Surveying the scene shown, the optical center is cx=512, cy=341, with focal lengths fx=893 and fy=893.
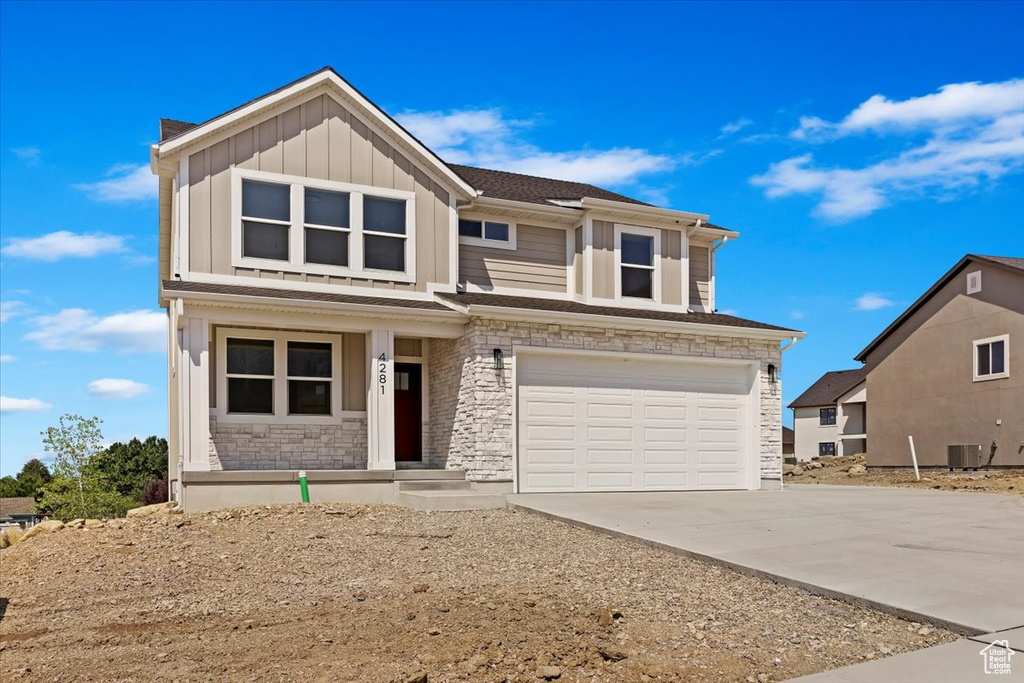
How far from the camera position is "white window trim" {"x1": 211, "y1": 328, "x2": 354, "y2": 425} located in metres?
15.2

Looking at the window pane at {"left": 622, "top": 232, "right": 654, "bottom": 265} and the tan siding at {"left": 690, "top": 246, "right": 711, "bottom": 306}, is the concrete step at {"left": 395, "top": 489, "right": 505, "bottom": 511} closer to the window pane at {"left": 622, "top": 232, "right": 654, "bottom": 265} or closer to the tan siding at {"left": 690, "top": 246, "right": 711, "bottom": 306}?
the window pane at {"left": 622, "top": 232, "right": 654, "bottom": 265}

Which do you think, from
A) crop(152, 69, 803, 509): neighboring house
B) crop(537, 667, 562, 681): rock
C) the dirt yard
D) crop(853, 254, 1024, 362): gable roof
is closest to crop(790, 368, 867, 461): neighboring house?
the dirt yard

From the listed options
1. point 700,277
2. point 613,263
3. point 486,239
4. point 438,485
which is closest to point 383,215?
point 486,239

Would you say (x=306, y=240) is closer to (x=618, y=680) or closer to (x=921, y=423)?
(x=618, y=680)

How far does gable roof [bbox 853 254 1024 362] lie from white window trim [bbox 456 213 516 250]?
15.1m

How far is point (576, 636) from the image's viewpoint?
6461mm

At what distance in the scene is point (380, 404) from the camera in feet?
49.1

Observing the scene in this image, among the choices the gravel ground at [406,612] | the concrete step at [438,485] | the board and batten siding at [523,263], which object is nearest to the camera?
the gravel ground at [406,612]

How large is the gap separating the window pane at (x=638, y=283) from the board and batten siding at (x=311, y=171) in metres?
3.91

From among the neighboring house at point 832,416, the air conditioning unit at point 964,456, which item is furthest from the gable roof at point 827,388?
the air conditioning unit at point 964,456

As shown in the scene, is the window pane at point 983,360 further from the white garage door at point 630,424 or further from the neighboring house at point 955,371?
the white garage door at point 630,424

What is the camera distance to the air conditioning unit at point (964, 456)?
84.8ft

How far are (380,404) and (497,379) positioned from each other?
2012 millimetres

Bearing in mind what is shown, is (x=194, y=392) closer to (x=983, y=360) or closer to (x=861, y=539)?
(x=861, y=539)
